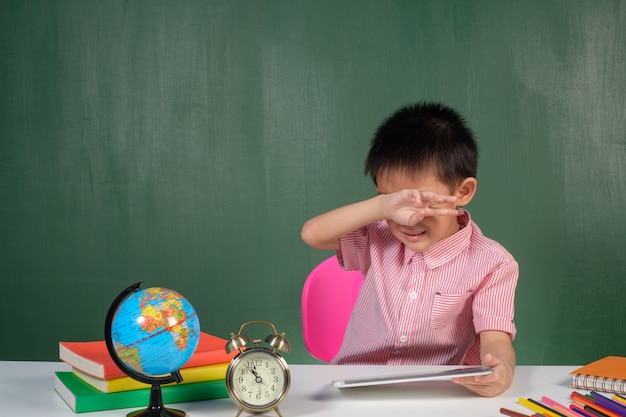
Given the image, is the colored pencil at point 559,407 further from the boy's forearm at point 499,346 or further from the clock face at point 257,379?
the clock face at point 257,379

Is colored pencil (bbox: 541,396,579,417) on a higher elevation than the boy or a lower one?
lower

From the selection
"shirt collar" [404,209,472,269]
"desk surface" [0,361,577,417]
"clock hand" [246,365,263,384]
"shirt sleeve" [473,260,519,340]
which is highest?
"shirt collar" [404,209,472,269]

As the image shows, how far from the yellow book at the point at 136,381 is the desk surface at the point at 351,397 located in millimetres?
41

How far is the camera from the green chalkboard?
305cm

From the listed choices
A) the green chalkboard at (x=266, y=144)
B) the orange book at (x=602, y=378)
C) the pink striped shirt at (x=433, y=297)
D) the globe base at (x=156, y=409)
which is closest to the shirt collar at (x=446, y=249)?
the pink striped shirt at (x=433, y=297)

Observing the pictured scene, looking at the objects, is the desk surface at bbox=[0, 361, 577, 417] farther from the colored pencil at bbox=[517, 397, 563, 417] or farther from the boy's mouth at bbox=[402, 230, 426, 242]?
the boy's mouth at bbox=[402, 230, 426, 242]

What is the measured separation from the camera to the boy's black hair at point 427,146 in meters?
1.75

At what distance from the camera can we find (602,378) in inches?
54.2

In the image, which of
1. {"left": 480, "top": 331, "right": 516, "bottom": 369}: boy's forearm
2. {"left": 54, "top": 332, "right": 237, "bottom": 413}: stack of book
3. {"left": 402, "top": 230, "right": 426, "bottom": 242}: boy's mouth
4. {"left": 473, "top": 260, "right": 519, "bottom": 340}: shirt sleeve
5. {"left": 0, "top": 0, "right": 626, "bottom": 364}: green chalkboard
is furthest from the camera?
{"left": 0, "top": 0, "right": 626, "bottom": 364}: green chalkboard

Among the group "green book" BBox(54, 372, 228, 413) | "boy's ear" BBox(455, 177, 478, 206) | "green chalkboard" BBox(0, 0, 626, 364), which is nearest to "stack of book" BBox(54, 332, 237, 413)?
"green book" BBox(54, 372, 228, 413)

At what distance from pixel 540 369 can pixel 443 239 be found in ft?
1.27

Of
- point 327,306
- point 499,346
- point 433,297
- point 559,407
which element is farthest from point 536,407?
point 327,306

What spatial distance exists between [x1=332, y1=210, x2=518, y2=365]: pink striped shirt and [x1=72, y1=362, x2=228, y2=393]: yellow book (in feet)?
1.88

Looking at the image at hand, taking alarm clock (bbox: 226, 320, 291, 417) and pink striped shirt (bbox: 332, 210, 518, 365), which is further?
pink striped shirt (bbox: 332, 210, 518, 365)
